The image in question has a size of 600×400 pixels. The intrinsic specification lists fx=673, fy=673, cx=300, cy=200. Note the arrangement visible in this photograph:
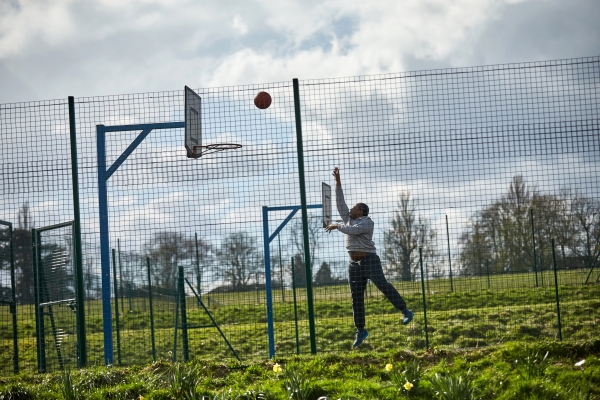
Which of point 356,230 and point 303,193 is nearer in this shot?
point 303,193

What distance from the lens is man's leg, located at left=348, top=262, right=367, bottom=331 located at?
859 centimetres

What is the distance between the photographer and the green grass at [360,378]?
19.6 ft

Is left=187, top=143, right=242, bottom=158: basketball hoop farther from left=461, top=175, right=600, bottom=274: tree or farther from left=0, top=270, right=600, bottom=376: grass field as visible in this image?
left=461, top=175, right=600, bottom=274: tree

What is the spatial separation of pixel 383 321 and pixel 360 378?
27.4 ft

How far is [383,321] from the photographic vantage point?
49.0ft

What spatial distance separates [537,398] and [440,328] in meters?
8.08

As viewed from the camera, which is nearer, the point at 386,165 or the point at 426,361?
the point at 426,361

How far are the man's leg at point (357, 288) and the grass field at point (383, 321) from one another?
2.60 metres

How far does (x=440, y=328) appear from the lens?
13.6 meters

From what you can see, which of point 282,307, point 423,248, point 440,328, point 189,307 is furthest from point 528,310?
point 189,307

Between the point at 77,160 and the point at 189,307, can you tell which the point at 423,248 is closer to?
the point at 189,307

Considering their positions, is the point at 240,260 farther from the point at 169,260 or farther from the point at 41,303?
the point at 41,303

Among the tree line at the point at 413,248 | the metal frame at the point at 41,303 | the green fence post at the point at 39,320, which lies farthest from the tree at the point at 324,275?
the green fence post at the point at 39,320

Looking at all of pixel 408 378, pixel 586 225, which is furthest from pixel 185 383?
pixel 586 225
